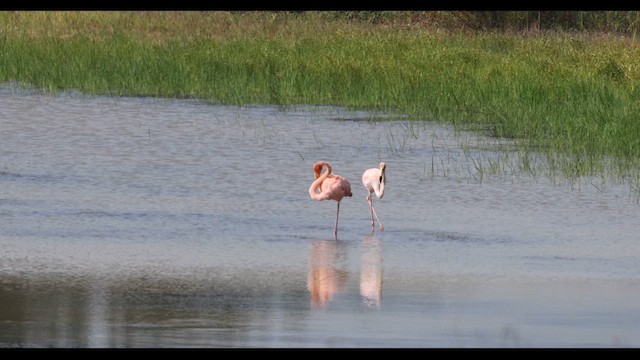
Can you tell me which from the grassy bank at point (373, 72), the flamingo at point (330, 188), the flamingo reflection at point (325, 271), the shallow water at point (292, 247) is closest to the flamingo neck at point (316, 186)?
the flamingo at point (330, 188)

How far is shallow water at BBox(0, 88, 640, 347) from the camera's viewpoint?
8516 millimetres

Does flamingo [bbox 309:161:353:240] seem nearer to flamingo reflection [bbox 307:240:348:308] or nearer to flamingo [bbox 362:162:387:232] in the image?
flamingo [bbox 362:162:387:232]

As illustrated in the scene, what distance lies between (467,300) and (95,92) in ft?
47.6

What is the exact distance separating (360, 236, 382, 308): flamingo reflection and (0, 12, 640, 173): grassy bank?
15.0 feet

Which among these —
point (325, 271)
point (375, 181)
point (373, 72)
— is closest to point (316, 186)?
point (375, 181)

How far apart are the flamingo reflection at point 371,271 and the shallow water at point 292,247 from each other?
0.03 m

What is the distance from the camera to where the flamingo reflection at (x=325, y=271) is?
955 centimetres

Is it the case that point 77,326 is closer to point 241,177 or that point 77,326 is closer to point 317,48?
point 241,177

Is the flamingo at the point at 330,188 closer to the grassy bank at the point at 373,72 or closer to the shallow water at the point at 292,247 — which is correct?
the shallow water at the point at 292,247

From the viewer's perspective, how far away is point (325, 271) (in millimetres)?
10430

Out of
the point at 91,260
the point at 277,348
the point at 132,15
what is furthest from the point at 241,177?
the point at 132,15

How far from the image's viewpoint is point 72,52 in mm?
26250

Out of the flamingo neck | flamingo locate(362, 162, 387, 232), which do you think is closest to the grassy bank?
flamingo locate(362, 162, 387, 232)

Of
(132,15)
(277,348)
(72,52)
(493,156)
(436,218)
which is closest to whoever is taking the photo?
(277,348)
